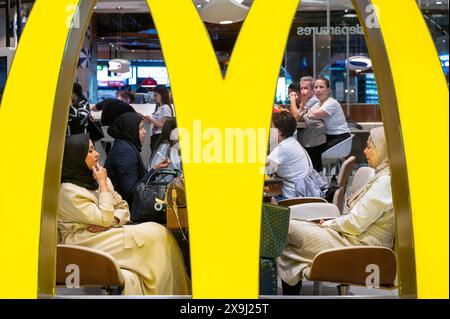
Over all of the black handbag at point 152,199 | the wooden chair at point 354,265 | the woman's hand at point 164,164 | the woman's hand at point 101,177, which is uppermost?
the woman's hand at point 164,164

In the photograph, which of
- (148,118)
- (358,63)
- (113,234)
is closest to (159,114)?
(148,118)

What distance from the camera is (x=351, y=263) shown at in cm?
322

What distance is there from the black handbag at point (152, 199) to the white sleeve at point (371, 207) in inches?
32.9

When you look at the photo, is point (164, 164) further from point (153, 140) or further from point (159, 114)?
point (159, 114)

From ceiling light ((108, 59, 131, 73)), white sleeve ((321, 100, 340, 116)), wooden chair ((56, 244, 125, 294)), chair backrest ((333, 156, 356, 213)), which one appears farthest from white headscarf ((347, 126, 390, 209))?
ceiling light ((108, 59, 131, 73))

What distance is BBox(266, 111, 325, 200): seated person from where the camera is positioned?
4.28 m

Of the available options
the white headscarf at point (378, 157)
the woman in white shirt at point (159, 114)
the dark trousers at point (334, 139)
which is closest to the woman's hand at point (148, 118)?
the woman in white shirt at point (159, 114)

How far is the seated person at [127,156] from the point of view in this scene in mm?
3531

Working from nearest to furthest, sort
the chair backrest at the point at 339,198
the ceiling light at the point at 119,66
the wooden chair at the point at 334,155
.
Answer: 1. the chair backrest at the point at 339,198
2. the wooden chair at the point at 334,155
3. the ceiling light at the point at 119,66

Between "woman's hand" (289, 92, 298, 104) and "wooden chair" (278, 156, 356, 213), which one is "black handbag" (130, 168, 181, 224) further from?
"woman's hand" (289, 92, 298, 104)

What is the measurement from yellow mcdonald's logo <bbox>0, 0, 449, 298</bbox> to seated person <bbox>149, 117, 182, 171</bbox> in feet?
3.25

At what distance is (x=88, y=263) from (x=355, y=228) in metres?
1.19

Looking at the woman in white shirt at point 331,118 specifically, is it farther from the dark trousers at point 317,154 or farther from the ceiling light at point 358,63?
the ceiling light at point 358,63

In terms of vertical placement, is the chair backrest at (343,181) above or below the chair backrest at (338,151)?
below
